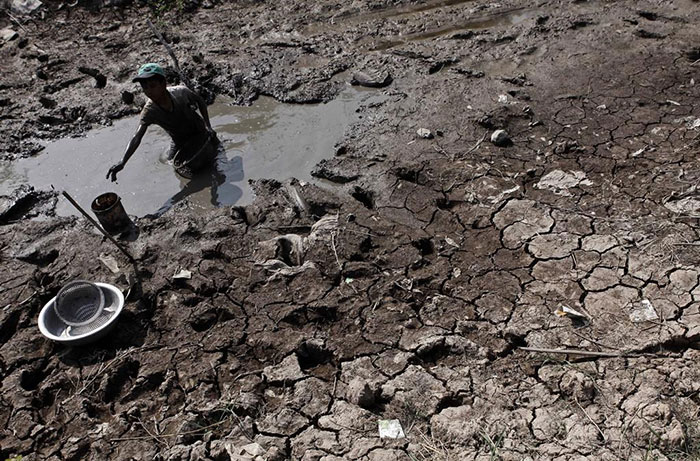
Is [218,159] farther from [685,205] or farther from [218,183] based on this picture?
[685,205]

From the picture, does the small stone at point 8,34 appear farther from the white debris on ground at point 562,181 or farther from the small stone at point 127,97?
the white debris on ground at point 562,181

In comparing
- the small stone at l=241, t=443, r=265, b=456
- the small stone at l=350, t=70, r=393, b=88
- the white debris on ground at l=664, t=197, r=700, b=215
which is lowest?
the white debris on ground at l=664, t=197, r=700, b=215

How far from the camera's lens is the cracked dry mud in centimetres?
281

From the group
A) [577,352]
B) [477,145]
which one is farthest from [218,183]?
[577,352]

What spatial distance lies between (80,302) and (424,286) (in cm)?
251

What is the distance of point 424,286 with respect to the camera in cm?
365

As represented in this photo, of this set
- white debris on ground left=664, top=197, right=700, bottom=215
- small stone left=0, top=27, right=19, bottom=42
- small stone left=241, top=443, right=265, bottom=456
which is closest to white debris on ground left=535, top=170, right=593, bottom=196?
white debris on ground left=664, top=197, right=700, bottom=215

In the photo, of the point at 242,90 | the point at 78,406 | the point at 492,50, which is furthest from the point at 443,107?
the point at 78,406

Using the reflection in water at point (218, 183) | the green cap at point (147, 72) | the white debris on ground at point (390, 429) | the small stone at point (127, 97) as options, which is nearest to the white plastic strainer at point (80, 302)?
the reflection in water at point (218, 183)

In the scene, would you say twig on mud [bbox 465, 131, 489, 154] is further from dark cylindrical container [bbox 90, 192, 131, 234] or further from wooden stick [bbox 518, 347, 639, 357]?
dark cylindrical container [bbox 90, 192, 131, 234]

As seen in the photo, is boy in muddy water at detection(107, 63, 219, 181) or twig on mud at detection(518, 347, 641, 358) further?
boy in muddy water at detection(107, 63, 219, 181)

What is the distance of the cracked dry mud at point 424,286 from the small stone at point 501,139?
9 centimetres

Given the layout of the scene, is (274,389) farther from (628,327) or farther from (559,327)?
(628,327)

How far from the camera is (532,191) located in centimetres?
430
